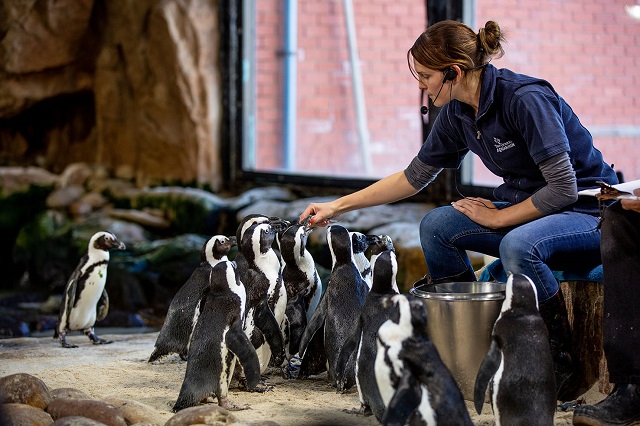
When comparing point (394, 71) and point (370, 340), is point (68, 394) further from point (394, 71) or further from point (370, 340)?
point (394, 71)

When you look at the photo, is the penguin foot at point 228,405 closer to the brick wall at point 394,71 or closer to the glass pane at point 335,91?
the brick wall at point 394,71

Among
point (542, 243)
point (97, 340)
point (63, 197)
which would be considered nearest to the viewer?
point (542, 243)

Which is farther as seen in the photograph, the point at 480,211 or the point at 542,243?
the point at 480,211

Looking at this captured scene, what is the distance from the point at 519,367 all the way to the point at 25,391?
73.7 inches

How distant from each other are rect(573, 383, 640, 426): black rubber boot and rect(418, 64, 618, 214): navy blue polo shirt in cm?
72

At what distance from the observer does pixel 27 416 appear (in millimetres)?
3146

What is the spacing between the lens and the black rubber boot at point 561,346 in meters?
3.37

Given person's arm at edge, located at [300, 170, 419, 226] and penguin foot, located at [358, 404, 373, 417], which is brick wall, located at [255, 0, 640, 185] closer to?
person's arm at edge, located at [300, 170, 419, 226]

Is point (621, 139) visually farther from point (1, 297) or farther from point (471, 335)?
point (1, 297)

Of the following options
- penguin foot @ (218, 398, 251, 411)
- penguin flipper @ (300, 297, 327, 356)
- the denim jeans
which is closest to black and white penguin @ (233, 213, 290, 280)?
penguin flipper @ (300, 297, 327, 356)

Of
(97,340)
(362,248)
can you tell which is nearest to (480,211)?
(362,248)

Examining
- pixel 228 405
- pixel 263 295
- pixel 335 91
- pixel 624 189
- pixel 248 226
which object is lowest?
pixel 228 405

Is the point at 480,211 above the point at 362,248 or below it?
above

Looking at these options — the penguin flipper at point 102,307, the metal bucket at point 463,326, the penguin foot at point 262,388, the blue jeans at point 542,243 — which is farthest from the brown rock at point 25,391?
the penguin flipper at point 102,307
